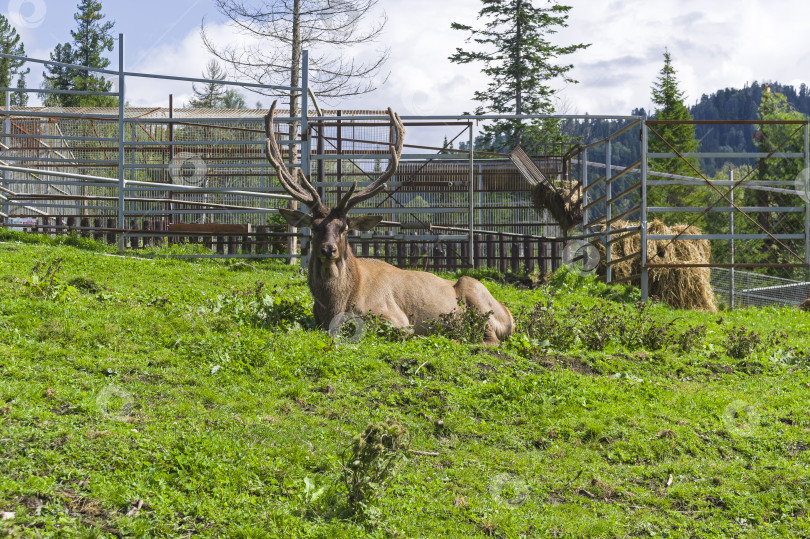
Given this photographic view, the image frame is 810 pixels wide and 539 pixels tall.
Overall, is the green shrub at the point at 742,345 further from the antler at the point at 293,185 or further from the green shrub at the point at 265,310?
the antler at the point at 293,185

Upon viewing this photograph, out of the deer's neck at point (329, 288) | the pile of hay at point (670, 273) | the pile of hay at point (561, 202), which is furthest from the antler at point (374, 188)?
the pile of hay at point (670, 273)

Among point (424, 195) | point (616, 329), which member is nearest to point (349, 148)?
point (424, 195)

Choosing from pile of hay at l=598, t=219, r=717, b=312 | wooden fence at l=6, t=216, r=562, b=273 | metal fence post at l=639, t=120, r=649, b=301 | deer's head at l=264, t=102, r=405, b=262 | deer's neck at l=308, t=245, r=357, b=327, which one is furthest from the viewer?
pile of hay at l=598, t=219, r=717, b=312

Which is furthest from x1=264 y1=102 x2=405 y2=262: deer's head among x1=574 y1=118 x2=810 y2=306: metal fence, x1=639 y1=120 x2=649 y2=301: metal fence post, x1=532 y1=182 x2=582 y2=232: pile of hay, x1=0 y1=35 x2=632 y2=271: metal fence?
x1=532 y1=182 x2=582 y2=232: pile of hay

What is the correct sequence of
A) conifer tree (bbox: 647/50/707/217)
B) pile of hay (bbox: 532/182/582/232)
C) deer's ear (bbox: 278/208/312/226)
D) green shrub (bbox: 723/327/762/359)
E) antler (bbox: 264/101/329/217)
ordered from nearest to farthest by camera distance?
antler (bbox: 264/101/329/217) < deer's ear (bbox: 278/208/312/226) < green shrub (bbox: 723/327/762/359) < pile of hay (bbox: 532/182/582/232) < conifer tree (bbox: 647/50/707/217)

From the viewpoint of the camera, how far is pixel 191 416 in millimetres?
6078

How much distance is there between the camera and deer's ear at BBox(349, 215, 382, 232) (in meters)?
9.58

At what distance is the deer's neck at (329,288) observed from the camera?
9211 mm

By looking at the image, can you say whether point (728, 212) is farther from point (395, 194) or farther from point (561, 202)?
point (395, 194)

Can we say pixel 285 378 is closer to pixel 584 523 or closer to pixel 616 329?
pixel 584 523

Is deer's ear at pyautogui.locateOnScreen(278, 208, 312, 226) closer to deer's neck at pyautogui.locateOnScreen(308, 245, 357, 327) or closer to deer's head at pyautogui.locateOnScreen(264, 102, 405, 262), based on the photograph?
deer's head at pyautogui.locateOnScreen(264, 102, 405, 262)

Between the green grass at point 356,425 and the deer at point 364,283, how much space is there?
0.59m

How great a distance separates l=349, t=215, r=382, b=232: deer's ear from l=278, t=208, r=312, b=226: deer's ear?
0.50 meters

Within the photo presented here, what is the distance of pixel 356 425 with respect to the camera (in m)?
6.37
